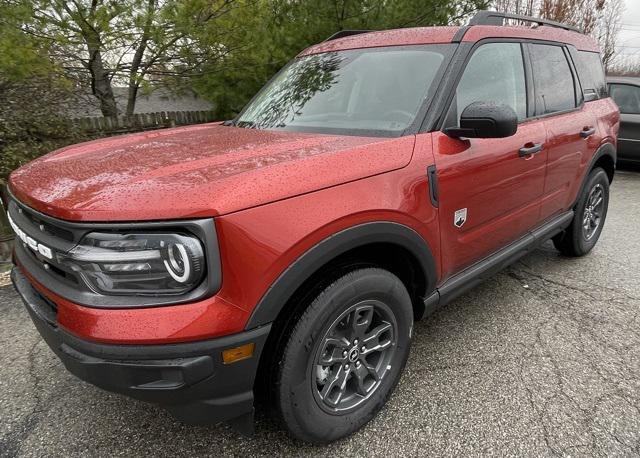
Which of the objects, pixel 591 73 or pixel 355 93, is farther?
pixel 591 73

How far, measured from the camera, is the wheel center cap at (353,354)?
6.51 ft

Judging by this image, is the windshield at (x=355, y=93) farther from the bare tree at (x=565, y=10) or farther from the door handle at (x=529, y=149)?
the bare tree at (x=565, y=10)

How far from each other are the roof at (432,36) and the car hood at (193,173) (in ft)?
2.75

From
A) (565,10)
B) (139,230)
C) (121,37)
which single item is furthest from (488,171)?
(565,10)

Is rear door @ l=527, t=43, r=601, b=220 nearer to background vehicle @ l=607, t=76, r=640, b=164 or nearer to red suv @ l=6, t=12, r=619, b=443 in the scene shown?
red suv @ l=6, t=12, r=619, b=443

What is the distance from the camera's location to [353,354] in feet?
6.54

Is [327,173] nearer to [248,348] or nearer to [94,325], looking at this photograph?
[248,348]

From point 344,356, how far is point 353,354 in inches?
2.1

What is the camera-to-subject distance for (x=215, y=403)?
1.55 meters

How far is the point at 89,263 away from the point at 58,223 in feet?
0.69

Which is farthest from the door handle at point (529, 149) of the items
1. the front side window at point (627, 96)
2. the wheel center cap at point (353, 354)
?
the front side window at point (627, 96)

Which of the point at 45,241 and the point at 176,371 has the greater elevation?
the point at 45,241

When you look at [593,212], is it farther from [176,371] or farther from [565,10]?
[565,10]

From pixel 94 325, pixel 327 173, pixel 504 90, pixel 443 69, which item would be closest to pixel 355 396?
pixel 327 173
